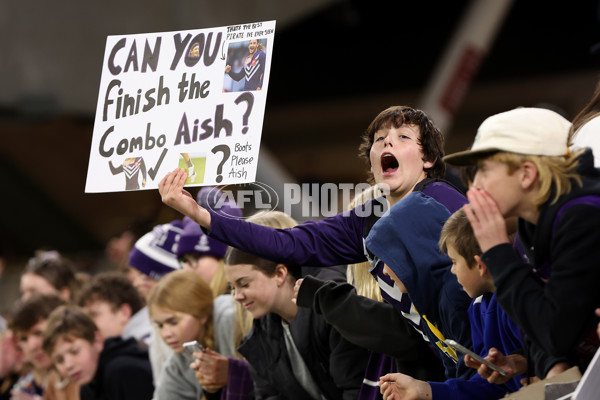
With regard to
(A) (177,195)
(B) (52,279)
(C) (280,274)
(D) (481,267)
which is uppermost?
(B) (52,279)

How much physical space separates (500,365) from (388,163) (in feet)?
2.98

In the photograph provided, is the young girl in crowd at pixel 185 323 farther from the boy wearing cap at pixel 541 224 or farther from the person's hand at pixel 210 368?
the boy wearing cap at pixel 541 224

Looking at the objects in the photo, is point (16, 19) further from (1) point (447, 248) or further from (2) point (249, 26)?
(1) point (447, 248)

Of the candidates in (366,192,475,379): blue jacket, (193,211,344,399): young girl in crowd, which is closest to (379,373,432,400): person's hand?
(366,192,475,379): blue jacket

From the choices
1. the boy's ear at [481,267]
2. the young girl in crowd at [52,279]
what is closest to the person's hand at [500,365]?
the boy's ear at [481,267]

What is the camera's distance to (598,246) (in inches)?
78.9

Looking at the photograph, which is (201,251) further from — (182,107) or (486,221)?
(486,221)

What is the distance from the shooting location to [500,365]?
7.63 ft

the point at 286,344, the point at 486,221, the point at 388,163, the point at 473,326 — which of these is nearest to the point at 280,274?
the point at 286,344

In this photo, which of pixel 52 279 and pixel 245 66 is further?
pixel 52 279

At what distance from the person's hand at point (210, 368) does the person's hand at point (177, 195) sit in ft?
3.18

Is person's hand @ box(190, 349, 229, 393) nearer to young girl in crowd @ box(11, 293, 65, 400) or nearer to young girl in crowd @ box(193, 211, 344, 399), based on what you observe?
young girl in crowd @ box(193, 211, 344, 399)

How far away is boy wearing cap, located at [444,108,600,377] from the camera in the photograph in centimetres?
202

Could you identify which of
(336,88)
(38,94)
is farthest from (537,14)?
(38,94)
